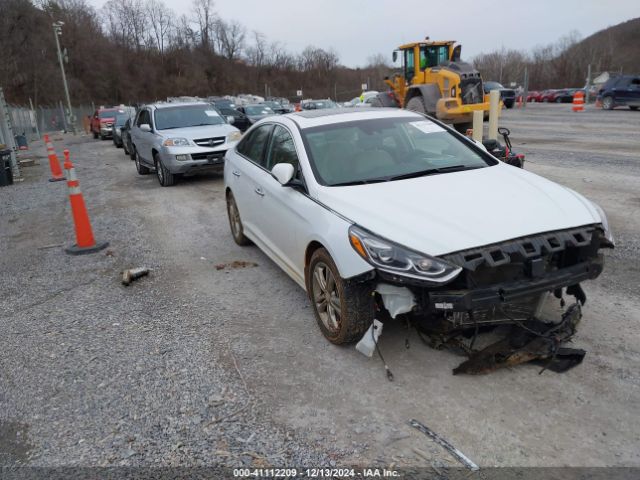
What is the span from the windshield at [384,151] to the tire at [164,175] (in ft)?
24.1

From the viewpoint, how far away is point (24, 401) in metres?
3.50

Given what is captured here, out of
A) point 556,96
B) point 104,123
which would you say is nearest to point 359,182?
point 104,123

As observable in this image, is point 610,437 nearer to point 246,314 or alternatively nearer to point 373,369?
point 373,369

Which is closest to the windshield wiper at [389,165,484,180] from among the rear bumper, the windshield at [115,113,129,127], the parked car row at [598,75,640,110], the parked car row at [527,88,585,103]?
the rear bumper

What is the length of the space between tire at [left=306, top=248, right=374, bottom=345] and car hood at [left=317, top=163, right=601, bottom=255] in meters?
0.42

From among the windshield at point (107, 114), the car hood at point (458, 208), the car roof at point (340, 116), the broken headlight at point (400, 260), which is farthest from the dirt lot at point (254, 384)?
the windshield at point (107, 114)

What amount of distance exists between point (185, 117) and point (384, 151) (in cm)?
861

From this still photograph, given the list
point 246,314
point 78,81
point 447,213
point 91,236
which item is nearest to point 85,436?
point 246,314

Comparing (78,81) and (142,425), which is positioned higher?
(78,81)

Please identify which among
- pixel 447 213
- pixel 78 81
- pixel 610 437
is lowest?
pixel 610 437

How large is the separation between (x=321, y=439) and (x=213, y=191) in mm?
8402

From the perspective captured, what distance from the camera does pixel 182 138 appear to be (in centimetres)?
1089

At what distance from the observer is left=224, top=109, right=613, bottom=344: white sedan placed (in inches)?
124

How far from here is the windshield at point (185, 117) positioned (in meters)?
11.8
